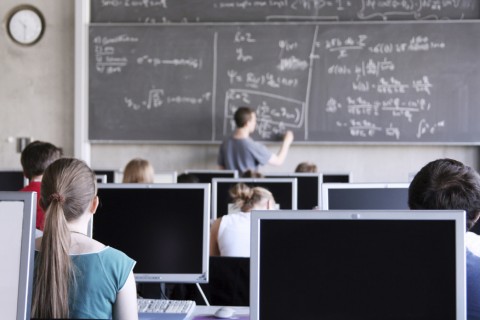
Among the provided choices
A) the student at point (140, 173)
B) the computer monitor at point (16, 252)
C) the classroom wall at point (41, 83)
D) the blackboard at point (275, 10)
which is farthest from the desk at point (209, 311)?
the classroom wall at point (41, 83)

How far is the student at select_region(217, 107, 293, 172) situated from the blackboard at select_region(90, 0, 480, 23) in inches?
38.0

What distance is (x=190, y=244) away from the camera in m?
2.88

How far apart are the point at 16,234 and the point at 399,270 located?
88cm

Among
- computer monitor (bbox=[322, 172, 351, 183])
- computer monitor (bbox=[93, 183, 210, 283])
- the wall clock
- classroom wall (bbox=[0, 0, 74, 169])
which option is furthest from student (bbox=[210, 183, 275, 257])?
the wall clock

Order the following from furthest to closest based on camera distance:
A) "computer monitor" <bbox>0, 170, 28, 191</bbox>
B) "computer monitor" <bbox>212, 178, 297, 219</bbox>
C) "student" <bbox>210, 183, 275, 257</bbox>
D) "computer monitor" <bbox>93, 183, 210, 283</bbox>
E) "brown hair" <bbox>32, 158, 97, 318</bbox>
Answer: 1. "computer monitor" <bbox>0, 170, 28, 191</bbox>
2. "computer monitor" <bbox>212, 178, 297, 219</bbox>
3. "student" <bbox>210, 183, 275, 257</bbox>
4. "computer monitor" <bbox>93, 183, 210, 283</bbox>
5. "brown hair" <bbox>32, 158, 97, 318</bbox>

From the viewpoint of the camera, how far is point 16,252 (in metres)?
1.73

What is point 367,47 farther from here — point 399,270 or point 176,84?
point 399,270

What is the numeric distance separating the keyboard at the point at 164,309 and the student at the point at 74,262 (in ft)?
1.83

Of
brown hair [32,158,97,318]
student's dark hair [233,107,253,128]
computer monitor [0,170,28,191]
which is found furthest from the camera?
student's dark hair [233,107,253,128]

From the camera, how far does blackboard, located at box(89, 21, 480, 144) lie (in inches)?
262

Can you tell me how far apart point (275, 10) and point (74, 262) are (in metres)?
5.10

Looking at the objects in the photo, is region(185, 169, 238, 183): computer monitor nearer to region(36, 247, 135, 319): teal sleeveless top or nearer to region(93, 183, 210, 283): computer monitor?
region(93, 183, 210, 283): computer monitor

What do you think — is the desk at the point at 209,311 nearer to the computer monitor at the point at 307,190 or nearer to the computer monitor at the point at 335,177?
the computer monitor at the point at 307,190

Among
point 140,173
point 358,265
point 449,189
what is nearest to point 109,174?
point 140,173
